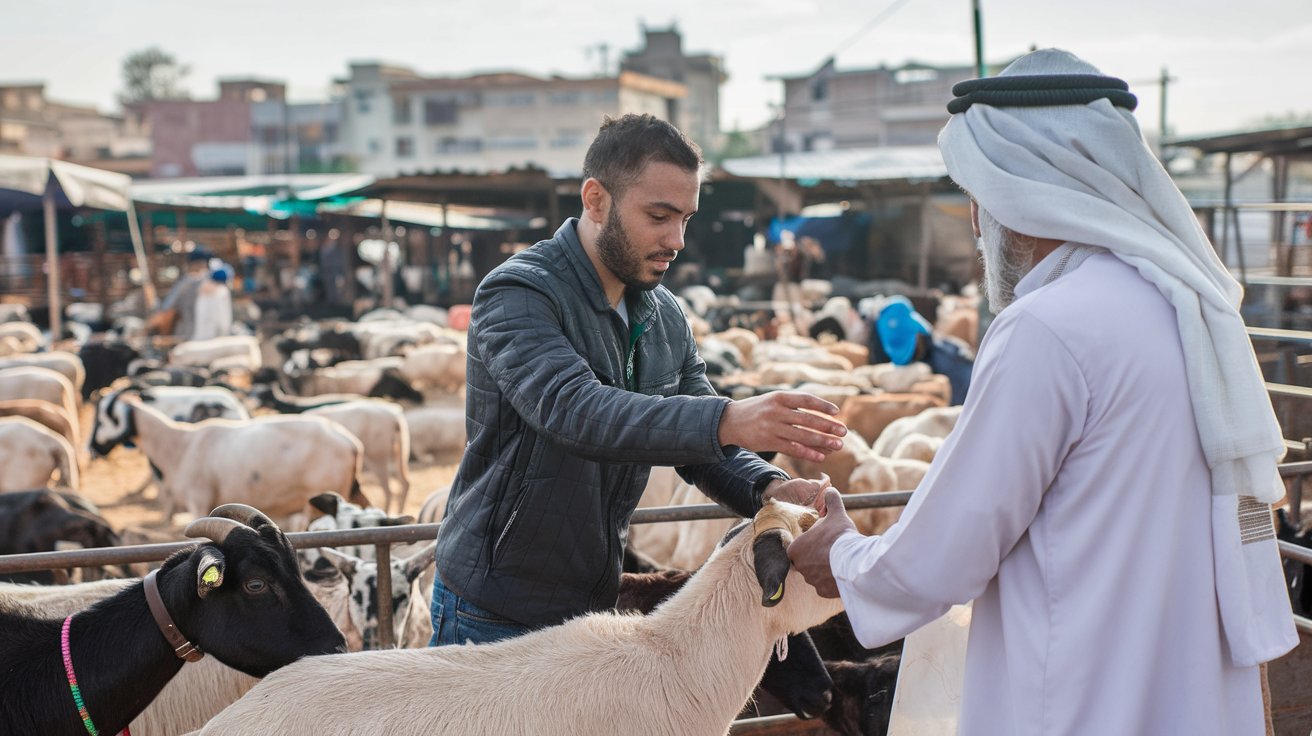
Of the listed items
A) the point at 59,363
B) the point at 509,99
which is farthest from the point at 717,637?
the point at 509,99

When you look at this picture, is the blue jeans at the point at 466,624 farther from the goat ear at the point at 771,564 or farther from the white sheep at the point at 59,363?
the white sheep at the point at 59,363

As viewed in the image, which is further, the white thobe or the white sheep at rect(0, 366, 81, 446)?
the white sheep at rect(0, 366, 81, 446)

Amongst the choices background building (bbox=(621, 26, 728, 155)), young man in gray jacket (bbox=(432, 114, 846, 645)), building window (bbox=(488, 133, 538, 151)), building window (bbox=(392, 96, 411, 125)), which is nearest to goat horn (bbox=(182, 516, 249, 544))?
young man in gray jacket (bbox=(432, 114, 846, 645))

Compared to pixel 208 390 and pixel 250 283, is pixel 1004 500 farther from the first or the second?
pixel 250 283

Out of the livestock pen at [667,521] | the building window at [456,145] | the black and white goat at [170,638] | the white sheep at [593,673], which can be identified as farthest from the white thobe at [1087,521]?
the building window at [456,145]

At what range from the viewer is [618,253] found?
244 centimetres

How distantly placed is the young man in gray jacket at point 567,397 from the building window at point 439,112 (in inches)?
2733

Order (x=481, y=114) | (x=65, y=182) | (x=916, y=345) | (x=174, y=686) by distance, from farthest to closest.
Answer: (x=481, y=114) < (x=65, y=182) < (x=916, y=345) < (x=174, y=686)

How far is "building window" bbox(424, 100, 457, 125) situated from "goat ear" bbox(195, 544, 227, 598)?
69212 millimetres

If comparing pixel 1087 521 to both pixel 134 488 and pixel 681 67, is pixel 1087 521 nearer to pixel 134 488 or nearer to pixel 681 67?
pixel 134 488

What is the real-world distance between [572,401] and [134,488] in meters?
11.1

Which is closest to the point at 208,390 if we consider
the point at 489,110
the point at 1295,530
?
the point at 1295,530

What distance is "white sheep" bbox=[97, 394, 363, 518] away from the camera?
8891 millimetres

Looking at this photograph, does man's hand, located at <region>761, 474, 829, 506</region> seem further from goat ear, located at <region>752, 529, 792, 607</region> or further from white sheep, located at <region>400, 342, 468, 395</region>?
white sheep, located at <region>400, 342, 468, 395</region>
